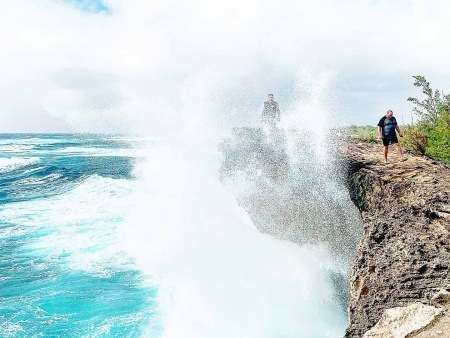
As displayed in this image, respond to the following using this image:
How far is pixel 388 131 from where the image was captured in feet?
31.7

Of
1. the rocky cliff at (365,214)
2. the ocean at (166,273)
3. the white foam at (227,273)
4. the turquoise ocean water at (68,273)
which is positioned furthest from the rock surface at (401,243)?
the turquoise ocean water at (68,273)

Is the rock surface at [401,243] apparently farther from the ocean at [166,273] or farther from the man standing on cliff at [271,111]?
the man standing on cliff at [271,111]

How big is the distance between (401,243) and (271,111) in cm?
961

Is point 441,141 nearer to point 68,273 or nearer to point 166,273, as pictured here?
point 166,273

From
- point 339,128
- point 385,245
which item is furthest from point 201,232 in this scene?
point 385,245

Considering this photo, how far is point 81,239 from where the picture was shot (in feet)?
50.9

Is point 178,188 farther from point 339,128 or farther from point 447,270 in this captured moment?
point 447,270

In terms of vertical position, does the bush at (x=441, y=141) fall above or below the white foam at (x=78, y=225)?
above

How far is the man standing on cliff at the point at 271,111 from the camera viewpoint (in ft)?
49.1

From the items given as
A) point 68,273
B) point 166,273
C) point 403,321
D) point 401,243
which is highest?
point 401,243

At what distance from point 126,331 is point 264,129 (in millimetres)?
9483

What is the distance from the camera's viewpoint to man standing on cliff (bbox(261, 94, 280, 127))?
1495 centimetres

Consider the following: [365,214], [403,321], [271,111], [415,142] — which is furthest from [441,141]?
[403,321]

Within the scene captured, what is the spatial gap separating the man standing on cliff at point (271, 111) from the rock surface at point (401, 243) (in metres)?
6.07
